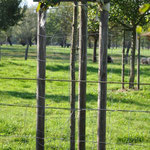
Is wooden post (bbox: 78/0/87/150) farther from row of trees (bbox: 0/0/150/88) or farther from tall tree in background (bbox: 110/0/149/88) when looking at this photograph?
tall tree in background (bbox: 110/0/149/88)

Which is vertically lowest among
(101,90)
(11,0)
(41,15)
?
(101,90)

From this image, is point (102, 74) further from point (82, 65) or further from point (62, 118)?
point (62, 118)

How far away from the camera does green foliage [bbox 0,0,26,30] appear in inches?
968

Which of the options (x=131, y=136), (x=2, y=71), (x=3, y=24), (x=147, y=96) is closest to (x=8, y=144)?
(x=131, y=136)

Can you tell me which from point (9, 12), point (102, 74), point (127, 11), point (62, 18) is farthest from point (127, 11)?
point (9, 12)

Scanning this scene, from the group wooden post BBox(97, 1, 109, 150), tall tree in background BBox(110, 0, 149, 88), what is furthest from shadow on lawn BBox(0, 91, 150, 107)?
wooden post BBox(97, 1, 109, 150)

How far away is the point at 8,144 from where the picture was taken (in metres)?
6.93

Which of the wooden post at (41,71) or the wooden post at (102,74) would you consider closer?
the wooden post at (102,74)

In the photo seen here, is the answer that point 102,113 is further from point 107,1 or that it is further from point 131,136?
point 131,136

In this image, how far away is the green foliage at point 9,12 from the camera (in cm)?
2459

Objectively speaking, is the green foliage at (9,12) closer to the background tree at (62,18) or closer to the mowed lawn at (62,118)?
the mowed lawn at (62,118)

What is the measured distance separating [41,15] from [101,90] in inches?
57.1

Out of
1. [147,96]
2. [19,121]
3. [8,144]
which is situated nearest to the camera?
[8,144]

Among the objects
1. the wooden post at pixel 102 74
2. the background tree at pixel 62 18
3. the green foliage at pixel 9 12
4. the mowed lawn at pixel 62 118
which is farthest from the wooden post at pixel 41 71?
the green foliage at pixel 9 12
